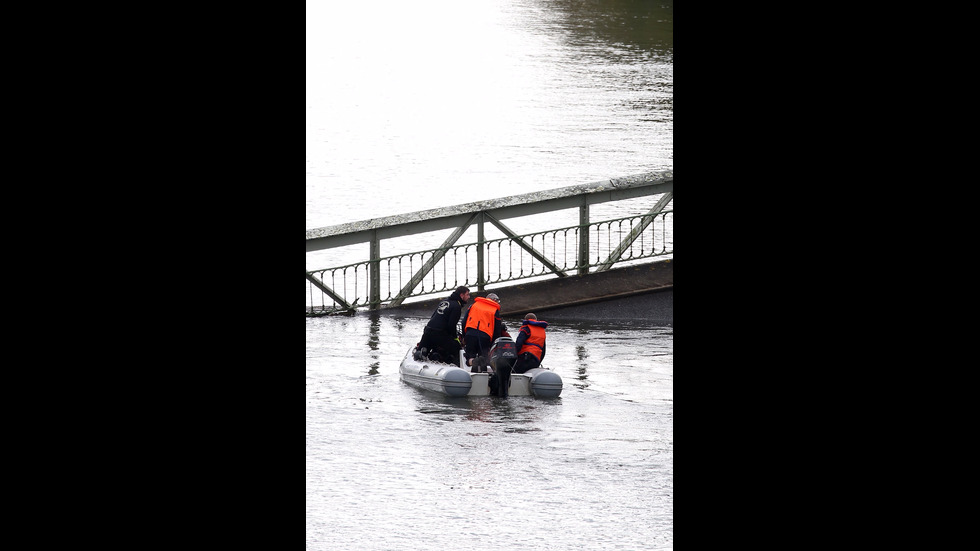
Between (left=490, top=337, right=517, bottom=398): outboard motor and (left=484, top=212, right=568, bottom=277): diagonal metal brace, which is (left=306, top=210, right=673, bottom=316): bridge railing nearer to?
(left=484, top=212, right=568, bottom=277): diagonal metal brace

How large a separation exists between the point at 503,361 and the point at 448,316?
0.95 metres

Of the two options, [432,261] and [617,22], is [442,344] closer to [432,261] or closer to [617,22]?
[432,261]

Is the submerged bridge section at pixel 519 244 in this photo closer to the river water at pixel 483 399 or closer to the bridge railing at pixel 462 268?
the bridge railing at pixel 462 268

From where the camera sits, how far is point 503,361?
1417 cm

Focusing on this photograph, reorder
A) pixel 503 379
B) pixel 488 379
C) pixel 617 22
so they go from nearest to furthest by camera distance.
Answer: pixel 503 379
pixel 488 379
pixel 617 22

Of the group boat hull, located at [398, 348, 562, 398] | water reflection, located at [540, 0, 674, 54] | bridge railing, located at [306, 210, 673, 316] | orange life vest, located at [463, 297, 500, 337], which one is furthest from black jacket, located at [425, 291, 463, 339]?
water reflection, located at [540, 0, 674, 54]

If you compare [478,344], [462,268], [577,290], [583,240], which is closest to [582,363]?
[478,344]

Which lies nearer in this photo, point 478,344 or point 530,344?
point 530,344

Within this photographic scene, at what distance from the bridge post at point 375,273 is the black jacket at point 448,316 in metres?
3.71

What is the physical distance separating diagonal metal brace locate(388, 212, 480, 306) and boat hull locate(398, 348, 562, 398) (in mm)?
3807

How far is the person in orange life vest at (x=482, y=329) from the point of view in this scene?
14742 mm

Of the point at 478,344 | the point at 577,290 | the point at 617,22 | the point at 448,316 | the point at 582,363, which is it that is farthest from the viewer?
the point at 617,22
